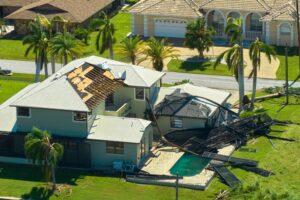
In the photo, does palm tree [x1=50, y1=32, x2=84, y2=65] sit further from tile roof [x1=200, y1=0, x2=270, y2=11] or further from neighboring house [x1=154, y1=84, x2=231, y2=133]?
tile roof [x1=200, y1=0, x2=270, y2=11]

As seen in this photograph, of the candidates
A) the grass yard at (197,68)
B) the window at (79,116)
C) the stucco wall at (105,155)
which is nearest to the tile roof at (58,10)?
the grass yard at (197,68)

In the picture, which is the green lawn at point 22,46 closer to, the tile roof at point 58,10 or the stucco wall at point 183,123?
the tile roof at point 58,10

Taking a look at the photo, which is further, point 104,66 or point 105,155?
point 104,66

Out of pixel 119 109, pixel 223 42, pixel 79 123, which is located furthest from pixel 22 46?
pixel 79 123

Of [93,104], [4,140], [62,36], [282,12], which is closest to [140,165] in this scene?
[93,104]

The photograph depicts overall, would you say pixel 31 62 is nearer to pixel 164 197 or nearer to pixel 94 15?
pixel 94 15

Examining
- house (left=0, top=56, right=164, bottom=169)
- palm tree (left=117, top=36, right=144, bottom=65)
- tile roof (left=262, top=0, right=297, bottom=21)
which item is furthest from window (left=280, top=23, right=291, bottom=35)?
house (left=0, top=56, right=164, bottom=169)

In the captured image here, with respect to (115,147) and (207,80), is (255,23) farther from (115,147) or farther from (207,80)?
(115,147)
